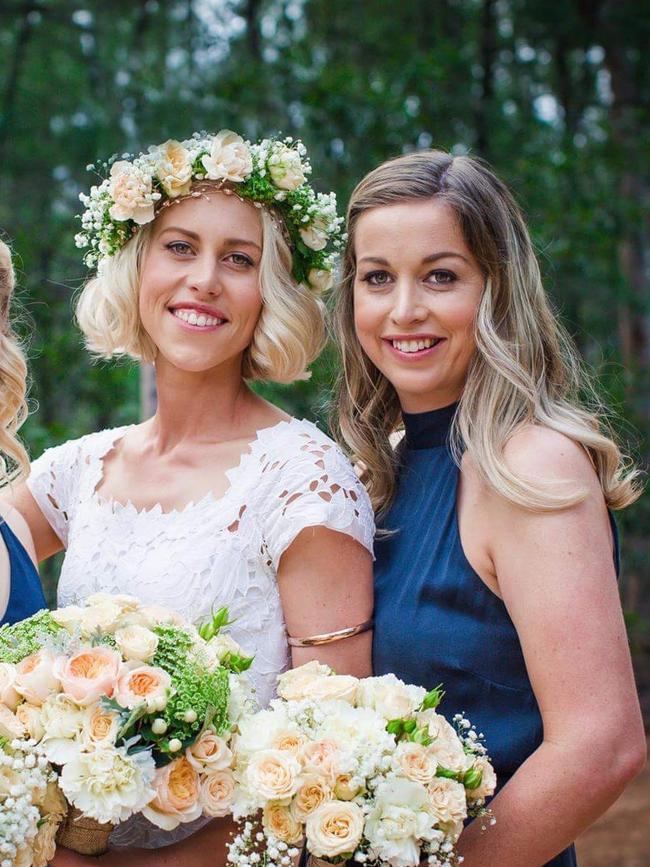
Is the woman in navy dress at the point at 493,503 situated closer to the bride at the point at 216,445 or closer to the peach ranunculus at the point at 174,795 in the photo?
the bride at the point at 216,445

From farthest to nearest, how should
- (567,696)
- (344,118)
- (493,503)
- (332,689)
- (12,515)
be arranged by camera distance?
(344,118) < (12,515) < (493,503) < (567,696) < (332,689)

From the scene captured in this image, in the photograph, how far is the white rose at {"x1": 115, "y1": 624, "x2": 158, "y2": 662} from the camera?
2.28 m

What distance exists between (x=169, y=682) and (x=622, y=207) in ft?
25.1

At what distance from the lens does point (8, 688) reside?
2262 mm

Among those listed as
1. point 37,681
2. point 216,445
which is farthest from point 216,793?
point 216,445

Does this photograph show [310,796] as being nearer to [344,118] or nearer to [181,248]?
[181,248]

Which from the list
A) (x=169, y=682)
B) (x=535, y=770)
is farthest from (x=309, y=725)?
(x=535, y=770)

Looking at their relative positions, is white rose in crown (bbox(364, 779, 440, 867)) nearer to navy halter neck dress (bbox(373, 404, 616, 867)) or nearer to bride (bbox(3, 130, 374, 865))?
navy halter neck dress (bbox(373, 404, 616, 867))

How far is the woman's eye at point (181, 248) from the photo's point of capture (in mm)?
3359

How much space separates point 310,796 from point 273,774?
9 centimetres

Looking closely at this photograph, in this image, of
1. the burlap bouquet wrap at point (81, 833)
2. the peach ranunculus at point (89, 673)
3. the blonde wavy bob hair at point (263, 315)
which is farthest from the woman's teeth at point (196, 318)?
the burlap bouquet wrap at point (81, 833)

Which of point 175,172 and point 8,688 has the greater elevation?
point 175,172

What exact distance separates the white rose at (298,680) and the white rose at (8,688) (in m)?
0.58

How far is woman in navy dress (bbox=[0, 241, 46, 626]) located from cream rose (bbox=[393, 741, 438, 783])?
1.22 meters
